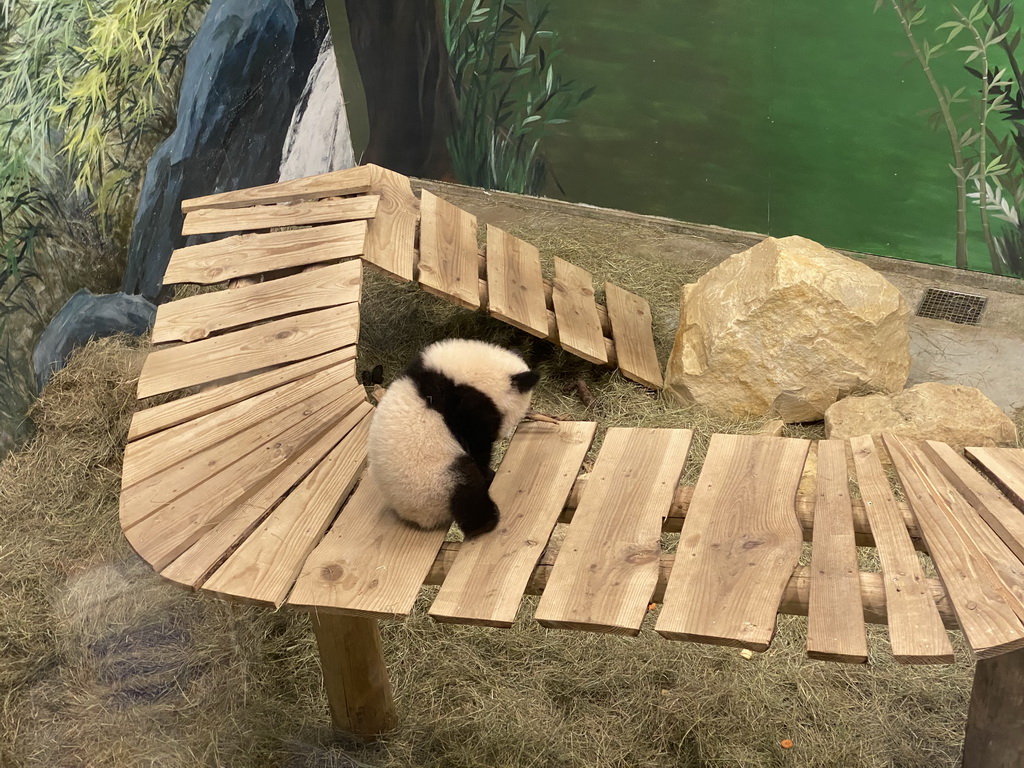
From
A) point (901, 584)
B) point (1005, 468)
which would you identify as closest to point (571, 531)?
point (901, 584)

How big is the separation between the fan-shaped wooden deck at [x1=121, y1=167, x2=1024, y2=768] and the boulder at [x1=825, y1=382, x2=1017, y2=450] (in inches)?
49.3

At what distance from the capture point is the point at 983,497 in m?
2.36

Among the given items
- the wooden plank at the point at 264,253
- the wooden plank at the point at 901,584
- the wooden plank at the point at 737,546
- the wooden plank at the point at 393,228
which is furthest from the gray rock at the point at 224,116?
the wooden plank at the point at 901,584

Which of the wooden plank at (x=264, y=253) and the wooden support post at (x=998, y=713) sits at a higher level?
the wooden plank at (x=264, y=253)

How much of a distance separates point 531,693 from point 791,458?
123cm

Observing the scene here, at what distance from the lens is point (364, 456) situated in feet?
8.68

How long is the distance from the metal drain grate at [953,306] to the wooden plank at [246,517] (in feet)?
11.8

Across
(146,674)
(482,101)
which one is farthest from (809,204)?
(146,674)

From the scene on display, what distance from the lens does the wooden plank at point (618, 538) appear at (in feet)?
6.65

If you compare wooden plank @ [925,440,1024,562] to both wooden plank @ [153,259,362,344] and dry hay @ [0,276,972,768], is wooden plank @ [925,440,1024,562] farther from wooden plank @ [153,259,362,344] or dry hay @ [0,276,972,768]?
wooden plank @ [153,259,362,344]

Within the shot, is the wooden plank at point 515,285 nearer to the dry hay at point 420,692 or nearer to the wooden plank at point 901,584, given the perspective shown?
the dry hay at point 420,692

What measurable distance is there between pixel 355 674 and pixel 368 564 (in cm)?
63

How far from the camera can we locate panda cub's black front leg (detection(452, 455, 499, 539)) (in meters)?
2.22

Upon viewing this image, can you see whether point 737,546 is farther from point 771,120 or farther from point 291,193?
point 771,120
